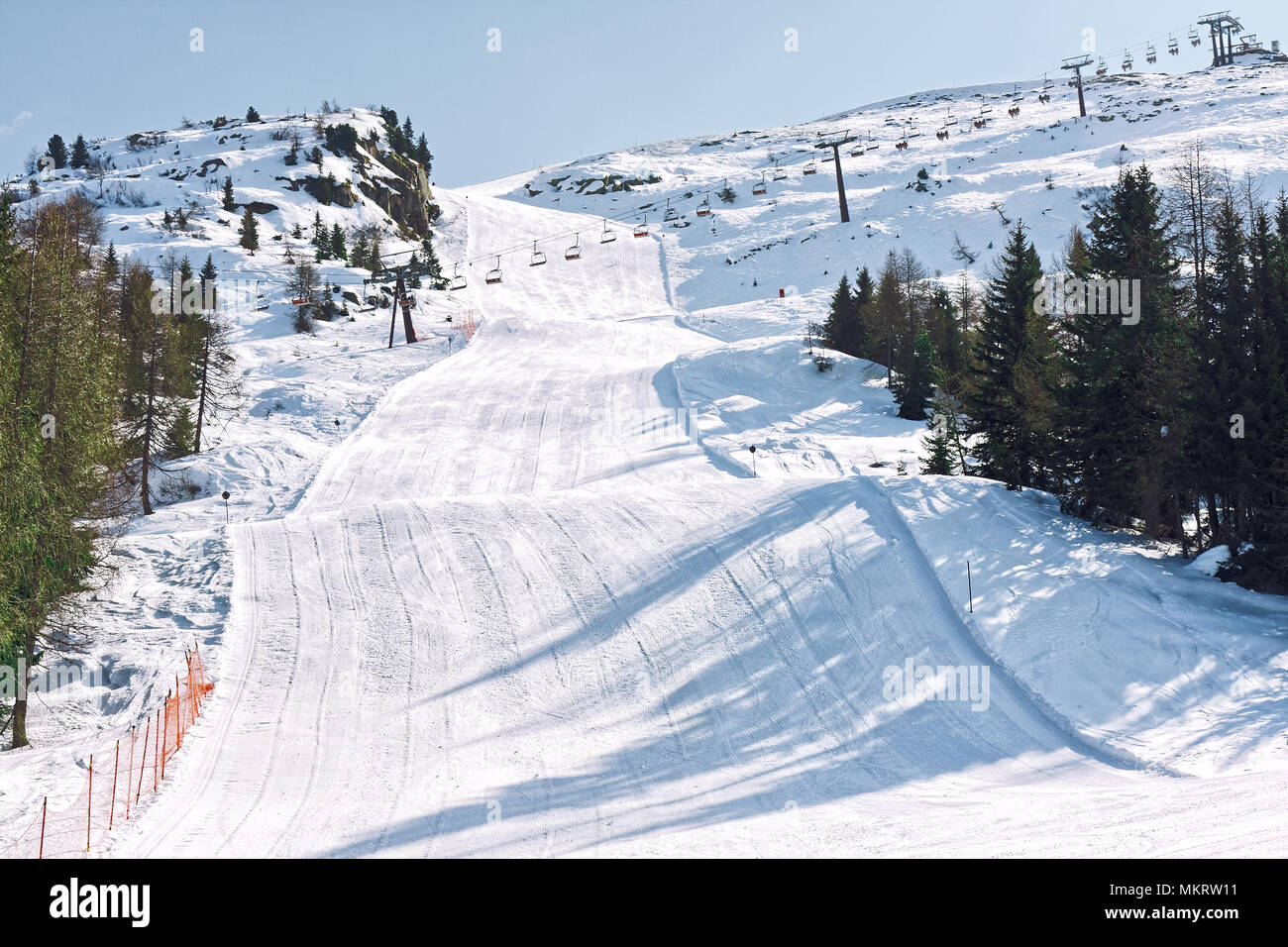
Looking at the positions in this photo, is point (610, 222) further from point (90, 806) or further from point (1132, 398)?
point (90, 806)

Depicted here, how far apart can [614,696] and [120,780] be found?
27.6 feet

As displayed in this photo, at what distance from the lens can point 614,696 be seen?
16781 millimetres

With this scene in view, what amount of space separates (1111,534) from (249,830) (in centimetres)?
2164

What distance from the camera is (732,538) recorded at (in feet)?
74.2

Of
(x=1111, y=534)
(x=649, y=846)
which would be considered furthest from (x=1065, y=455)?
(x=649, y=846)

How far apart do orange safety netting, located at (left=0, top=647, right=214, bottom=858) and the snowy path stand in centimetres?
41

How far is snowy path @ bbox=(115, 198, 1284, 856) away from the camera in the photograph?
38.6ft

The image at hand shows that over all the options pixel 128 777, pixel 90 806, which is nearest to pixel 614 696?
pixel 128 777

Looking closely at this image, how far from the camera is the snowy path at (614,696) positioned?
11758mm

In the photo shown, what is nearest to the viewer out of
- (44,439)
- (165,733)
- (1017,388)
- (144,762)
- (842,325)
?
(144,762)

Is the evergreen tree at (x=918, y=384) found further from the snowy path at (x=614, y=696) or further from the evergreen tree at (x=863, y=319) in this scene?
the snowy path at (x=614, y=696)

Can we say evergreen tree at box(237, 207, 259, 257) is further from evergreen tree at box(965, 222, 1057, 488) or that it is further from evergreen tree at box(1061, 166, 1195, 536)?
evergreen tree at box(1061, 166, 1195, 536)

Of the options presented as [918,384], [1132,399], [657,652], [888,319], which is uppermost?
[888,319]

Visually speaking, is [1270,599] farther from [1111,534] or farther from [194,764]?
[194,764]
